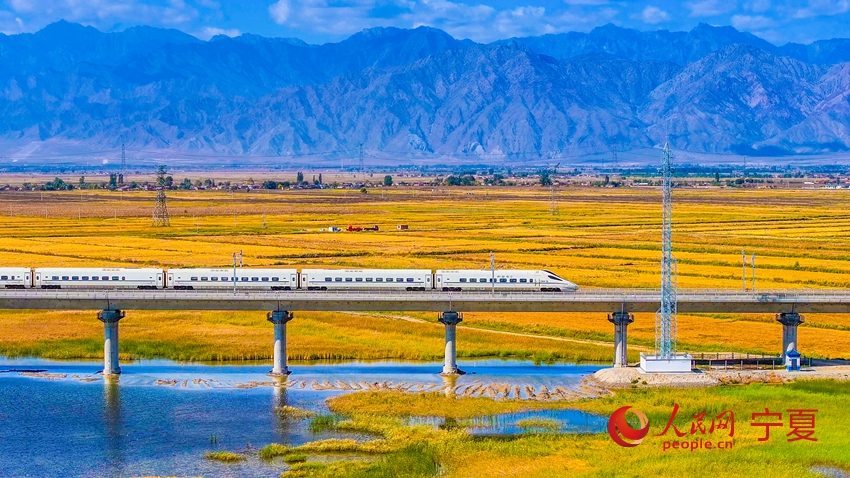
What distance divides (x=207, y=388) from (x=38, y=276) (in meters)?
23.1

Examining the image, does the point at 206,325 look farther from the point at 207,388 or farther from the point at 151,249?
the point at 151,249

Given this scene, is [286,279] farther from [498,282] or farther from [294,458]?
[294,458]

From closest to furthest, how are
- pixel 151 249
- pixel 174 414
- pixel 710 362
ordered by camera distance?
pixel 174 414 → pixel 710 362 → pixel 151 249

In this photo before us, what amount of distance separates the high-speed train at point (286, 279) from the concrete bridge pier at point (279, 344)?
904cm

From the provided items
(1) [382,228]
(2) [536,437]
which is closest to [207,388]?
(2) [536,437]

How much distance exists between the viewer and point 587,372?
78.6 metres

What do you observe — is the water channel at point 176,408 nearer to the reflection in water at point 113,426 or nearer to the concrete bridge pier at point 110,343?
the reflection in water at point 113,426

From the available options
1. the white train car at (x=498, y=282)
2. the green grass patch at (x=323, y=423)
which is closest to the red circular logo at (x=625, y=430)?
the green grass patch at (x=323, y=423)

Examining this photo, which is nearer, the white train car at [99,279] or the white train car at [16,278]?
the white train car at [99,279]

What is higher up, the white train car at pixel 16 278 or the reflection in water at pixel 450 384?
the white train car at pixel 16 278

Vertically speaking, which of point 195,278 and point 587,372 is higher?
point 195,278

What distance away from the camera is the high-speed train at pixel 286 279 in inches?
3391

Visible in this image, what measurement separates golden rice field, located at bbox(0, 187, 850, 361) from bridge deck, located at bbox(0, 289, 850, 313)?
5.50 m

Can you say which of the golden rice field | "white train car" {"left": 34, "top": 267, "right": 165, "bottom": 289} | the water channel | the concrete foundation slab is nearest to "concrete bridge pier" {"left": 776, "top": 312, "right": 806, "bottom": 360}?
the golden rice field
